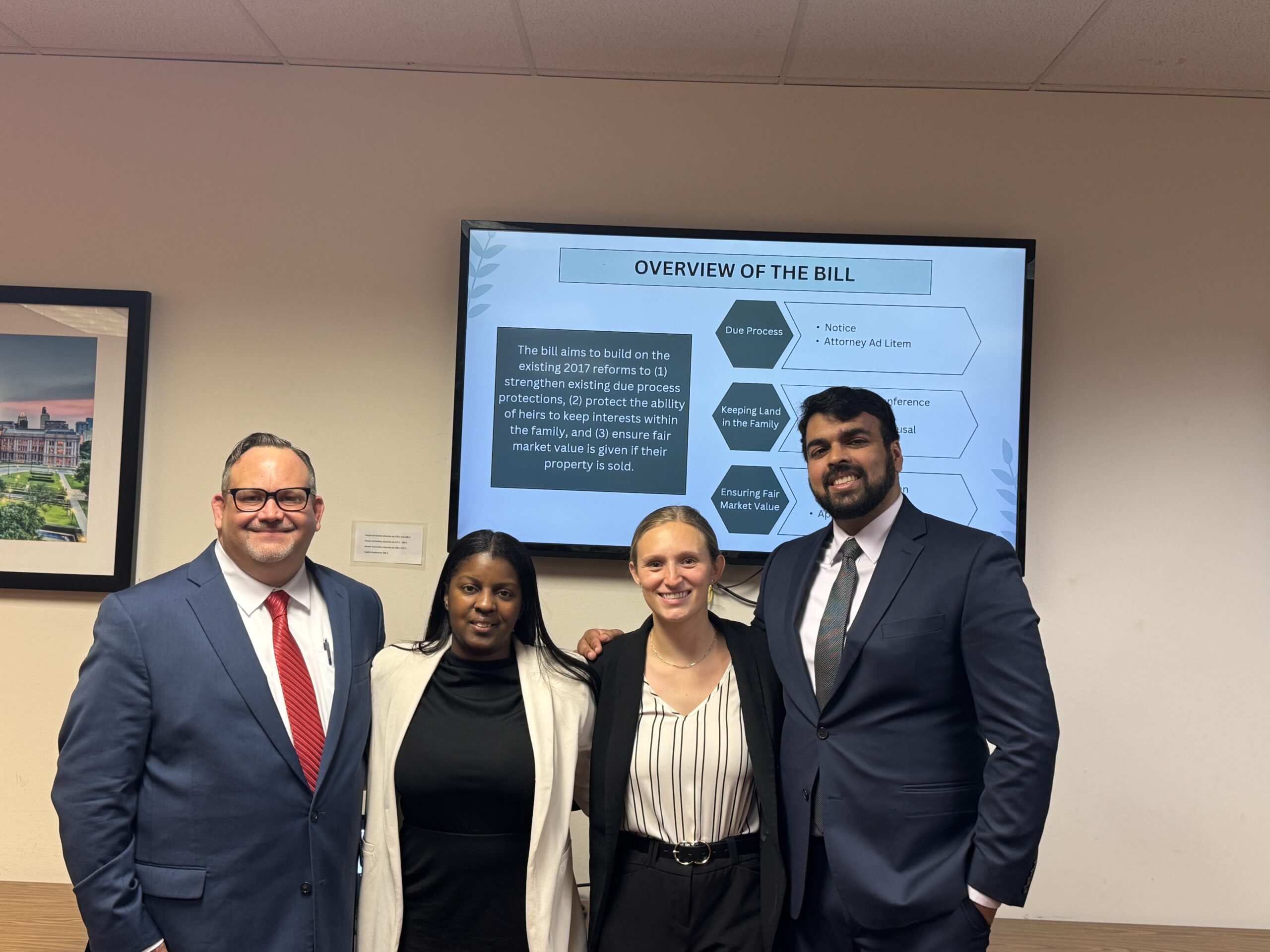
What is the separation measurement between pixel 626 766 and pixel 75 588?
2099 millimetres

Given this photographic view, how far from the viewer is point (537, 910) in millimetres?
1797

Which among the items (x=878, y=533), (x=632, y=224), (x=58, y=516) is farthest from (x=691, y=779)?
(x=58, y=516)

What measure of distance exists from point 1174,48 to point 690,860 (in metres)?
2.63

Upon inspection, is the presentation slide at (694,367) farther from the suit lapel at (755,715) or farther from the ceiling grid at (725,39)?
the suit lapel at (755,715)

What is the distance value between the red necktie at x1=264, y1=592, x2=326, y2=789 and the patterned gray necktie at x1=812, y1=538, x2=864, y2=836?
38.1 inches

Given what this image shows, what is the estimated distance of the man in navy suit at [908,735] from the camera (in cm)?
176

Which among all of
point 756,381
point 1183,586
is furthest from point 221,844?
point 1183,586

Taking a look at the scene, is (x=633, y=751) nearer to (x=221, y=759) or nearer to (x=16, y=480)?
(x=221, y=759)

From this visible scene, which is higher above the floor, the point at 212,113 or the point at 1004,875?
the point at 212,113

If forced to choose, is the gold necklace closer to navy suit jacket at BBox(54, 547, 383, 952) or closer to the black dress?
the black dress

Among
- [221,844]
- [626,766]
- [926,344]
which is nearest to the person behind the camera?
[221,844]

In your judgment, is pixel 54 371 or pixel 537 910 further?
pixel 54 371

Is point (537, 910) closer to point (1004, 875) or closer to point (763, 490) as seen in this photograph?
point (1004, 875)

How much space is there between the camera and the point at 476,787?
184 centimetres
